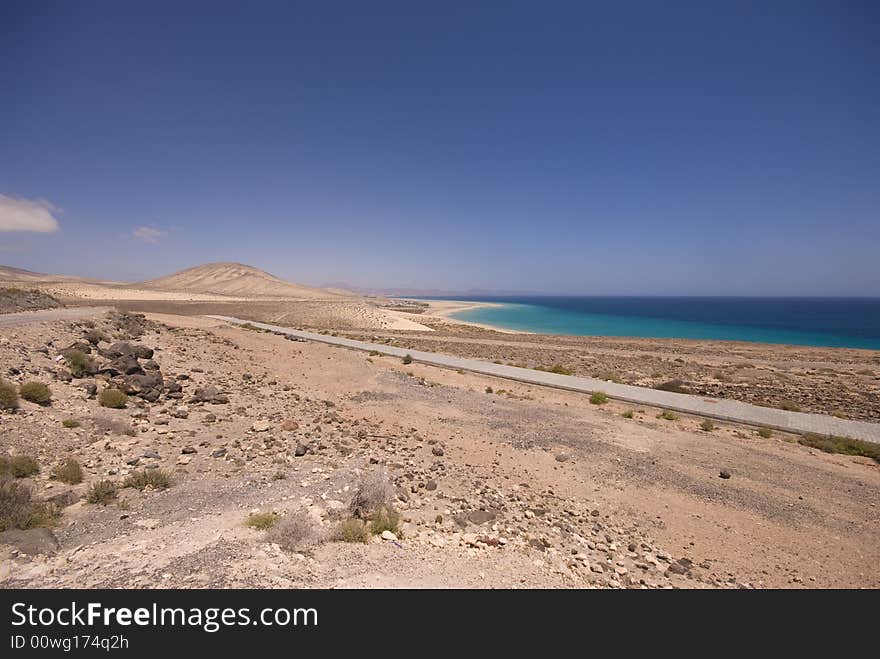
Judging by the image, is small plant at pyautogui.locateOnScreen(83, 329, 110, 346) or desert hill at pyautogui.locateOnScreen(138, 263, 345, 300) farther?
desert hill at pyautogui.locateOnScreen(138, 263, 345, 300)

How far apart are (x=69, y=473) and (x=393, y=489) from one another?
5.54 m

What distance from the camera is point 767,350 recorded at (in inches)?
1396

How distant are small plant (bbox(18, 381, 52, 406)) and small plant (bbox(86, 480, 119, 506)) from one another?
4.81 metres

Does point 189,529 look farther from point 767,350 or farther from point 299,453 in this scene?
point 767,350

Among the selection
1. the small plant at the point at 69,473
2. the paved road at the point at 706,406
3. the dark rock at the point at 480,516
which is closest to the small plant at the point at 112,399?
the small plant at the point at 69,473

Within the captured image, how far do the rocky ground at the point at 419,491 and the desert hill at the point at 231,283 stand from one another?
92.2 m

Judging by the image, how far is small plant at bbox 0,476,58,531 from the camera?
15.5 feet

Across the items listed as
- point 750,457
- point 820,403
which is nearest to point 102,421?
point 750,457

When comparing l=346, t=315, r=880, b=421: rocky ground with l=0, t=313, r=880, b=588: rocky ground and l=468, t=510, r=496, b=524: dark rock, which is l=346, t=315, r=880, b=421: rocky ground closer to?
l=0, t=313, r=880, b=588: rocky ground

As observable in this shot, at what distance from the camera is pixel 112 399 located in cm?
985

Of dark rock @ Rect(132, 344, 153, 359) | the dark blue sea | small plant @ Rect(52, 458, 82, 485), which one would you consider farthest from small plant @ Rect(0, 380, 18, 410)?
the dark blue sea

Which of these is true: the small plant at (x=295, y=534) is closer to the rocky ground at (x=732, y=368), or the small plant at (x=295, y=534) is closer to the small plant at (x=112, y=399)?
the small plant at (x=112, y=399)

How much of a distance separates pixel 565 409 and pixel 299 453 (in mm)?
9481

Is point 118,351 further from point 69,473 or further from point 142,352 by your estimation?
point 69,473
